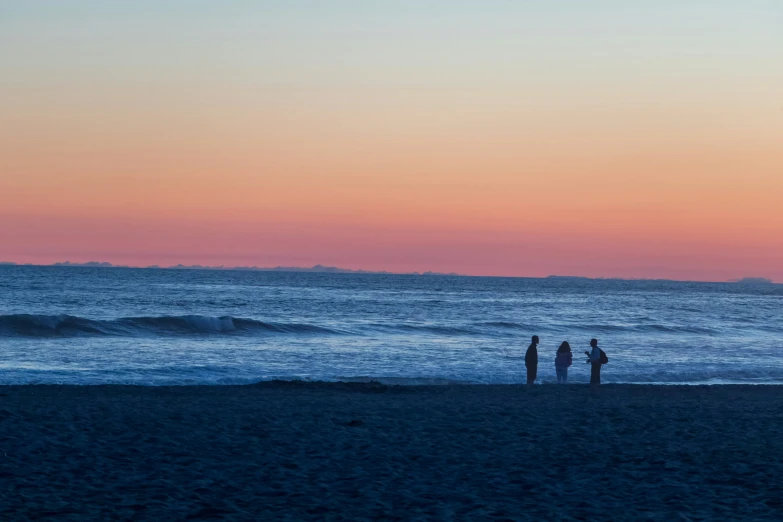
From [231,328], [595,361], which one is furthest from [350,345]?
[595,361]

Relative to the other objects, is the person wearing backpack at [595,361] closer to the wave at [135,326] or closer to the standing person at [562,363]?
the standing person at [562,363]

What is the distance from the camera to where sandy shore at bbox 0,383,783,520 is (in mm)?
7887

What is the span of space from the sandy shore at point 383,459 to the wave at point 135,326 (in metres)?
22.2

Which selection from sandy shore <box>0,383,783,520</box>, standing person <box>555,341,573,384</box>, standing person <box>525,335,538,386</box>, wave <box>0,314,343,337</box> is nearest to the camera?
sandy shore <box>0,383,783,520</box>

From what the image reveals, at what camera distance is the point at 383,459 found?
401 inches

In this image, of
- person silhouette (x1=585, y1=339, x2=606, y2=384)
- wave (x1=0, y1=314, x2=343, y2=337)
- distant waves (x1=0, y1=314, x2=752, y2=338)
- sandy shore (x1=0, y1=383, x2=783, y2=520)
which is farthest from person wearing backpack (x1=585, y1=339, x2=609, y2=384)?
wave (x1=0, y1=314, x2=343, y2=337)

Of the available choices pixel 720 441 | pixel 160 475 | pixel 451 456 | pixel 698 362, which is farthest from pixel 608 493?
pixel 698 362

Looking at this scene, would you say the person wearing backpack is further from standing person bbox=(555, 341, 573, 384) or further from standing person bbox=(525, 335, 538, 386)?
standing person bbox=(525, 335, 538, 386)

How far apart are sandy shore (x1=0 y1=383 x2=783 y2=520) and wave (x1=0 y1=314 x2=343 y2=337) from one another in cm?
2223

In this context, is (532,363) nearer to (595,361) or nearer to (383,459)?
(595,361)

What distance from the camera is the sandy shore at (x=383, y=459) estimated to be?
311 inches

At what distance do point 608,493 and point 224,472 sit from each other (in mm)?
4494

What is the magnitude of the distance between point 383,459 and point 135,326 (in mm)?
34227

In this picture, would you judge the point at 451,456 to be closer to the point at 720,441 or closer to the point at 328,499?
the point at 328,499
